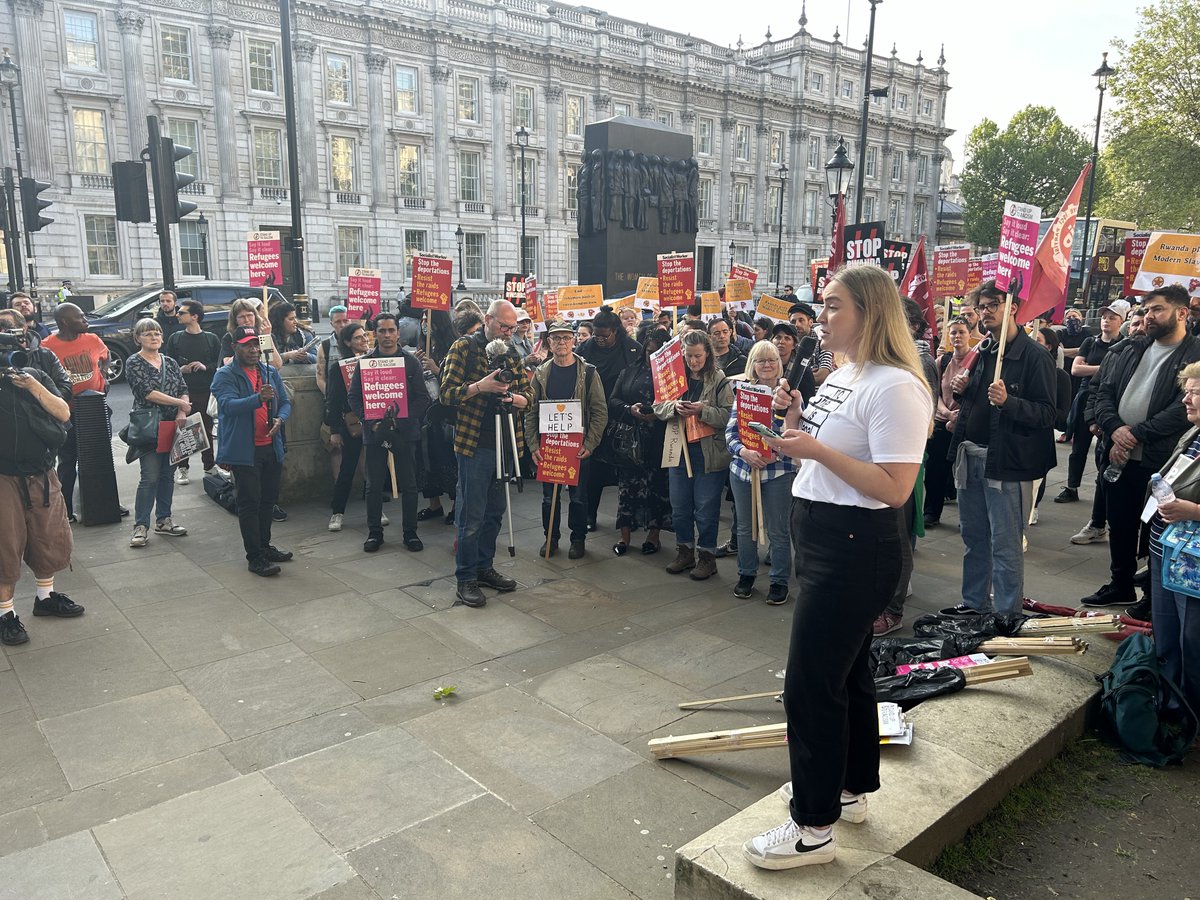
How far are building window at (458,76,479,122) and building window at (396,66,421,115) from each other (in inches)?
94.3

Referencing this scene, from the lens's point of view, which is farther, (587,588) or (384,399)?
(384,399)

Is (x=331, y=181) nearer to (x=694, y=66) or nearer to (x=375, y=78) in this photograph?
(x=375, y=78)

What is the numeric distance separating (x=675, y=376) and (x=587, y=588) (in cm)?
175

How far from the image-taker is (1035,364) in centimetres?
502

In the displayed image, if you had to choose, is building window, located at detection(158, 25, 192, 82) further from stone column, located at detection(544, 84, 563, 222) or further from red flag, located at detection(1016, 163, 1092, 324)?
red flag, located at detection(1016, 163, 1092, 324)

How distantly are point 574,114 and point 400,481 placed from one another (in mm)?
46235

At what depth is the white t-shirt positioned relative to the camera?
2.50 m

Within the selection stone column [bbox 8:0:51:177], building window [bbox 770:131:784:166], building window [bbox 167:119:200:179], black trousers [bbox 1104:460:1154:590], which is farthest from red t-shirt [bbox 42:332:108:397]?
building window [bbox 770:131:784:166]

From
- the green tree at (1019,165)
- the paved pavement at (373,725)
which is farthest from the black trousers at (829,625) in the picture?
the green tree at (1019,165)

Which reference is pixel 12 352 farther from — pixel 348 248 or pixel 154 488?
pixel 348 248

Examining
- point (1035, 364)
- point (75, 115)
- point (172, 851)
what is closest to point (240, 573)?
point (172, 851)

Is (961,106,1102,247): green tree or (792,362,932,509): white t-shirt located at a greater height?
(961,106,1102,247): green tree

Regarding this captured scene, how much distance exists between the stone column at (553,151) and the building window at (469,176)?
4.19m

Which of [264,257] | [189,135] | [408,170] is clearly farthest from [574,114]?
[264,257]
